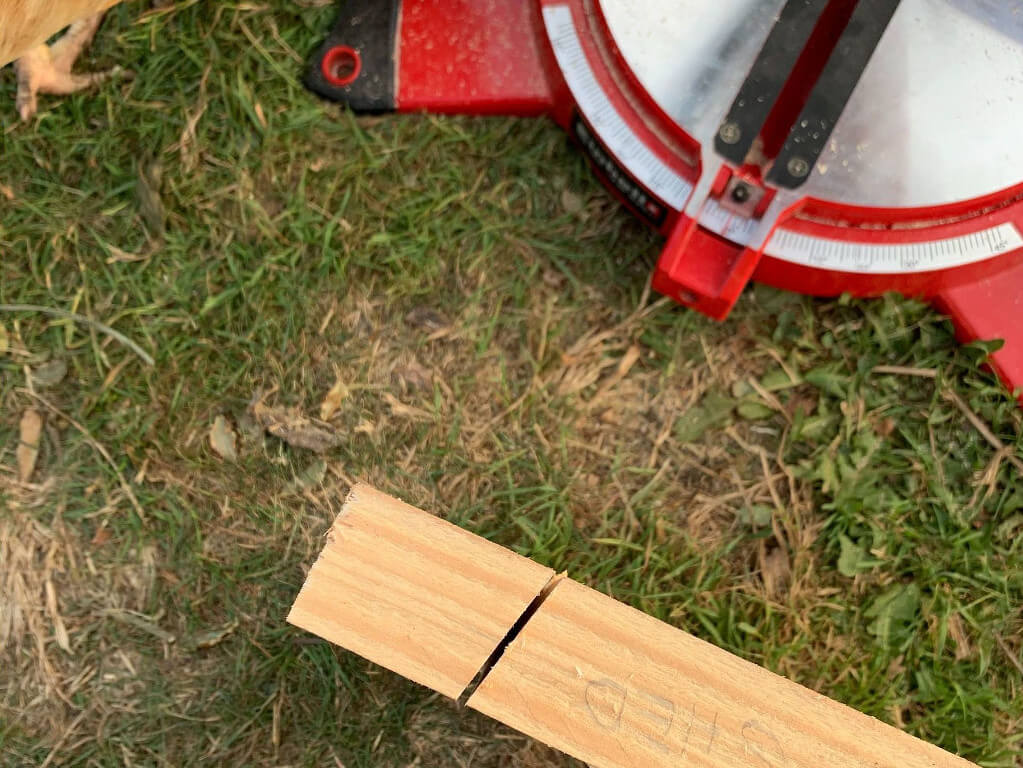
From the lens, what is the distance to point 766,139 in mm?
1265

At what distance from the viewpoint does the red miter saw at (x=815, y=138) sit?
121 centimetres

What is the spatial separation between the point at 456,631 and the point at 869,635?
72 cm

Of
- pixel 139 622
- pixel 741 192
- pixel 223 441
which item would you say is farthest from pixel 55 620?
pixel 741 192

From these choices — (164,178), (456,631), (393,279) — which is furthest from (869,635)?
(164,178)

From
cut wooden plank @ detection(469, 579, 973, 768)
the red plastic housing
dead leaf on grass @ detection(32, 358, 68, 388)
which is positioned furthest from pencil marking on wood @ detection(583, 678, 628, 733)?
dead leaf on grass @ detection(32, 358, 68, 388)

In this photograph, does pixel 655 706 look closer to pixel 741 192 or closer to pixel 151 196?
pixel 741 192

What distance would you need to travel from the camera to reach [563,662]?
0.93 metres

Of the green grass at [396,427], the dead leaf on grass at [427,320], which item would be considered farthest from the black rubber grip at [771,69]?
the dead leaf on grass at [427,320]

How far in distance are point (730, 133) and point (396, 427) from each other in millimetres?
632

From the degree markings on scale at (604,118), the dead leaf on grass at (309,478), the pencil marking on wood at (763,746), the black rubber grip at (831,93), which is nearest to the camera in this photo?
the pencil marking on wood at (763,746)

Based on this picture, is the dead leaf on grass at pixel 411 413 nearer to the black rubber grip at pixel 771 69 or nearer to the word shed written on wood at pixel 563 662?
→ the word shed written on wood at pixel 563 662

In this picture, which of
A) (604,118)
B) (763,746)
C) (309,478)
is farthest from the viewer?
(309,478)

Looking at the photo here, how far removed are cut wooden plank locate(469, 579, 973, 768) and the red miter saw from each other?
0.53m

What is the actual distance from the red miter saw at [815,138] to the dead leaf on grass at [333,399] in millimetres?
503
